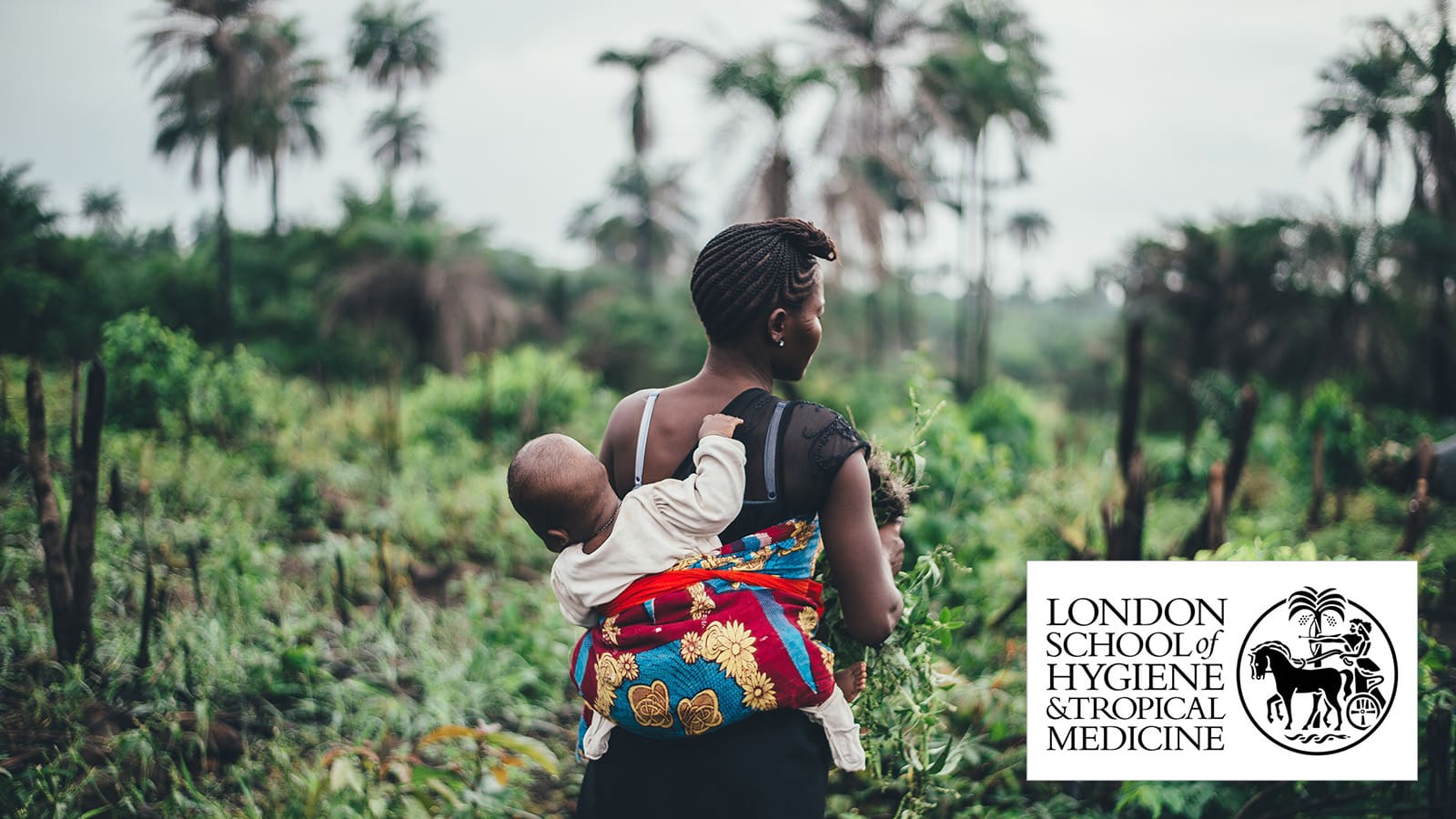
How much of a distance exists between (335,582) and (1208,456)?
7700 millimetres

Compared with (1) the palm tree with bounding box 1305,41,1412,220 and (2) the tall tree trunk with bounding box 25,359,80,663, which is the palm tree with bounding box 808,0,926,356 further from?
(2) the tall tree trunk with bounding box 25,359,80,663

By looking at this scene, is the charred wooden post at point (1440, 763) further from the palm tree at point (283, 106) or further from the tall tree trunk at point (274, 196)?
the tall tree trunk at point (274, 196)

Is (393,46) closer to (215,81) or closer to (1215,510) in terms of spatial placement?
(215,81)

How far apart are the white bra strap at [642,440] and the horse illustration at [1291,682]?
2095mm

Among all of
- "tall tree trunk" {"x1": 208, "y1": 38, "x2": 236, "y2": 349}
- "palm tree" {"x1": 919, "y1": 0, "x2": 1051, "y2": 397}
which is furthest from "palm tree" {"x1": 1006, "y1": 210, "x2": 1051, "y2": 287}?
"tall tree trunk" {"x1": 208, "y1": 38, "x2": 236, "y2": 349}

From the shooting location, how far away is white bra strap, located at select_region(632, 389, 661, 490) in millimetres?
1648

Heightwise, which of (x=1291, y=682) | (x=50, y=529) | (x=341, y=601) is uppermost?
(x=50, y=529)

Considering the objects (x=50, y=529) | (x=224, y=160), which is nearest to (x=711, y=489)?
(x=50, y=529)

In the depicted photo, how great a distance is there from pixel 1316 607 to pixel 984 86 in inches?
657

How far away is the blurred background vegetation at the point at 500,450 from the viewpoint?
3135 millimetres

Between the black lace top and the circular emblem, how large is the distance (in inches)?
73.7

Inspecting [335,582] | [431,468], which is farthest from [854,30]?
[335,582]

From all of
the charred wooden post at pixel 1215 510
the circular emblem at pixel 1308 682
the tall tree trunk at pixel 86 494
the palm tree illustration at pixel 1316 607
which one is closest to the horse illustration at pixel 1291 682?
the circular emblem at pixel 1308 682

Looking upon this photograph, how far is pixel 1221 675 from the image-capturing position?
107 inches
